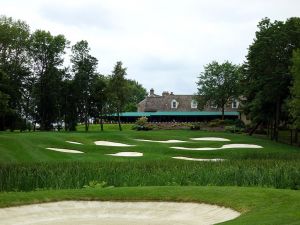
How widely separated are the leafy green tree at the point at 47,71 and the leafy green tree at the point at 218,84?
2863cm

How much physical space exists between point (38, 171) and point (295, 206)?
38.6 feet

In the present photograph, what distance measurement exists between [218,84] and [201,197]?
77198 mm

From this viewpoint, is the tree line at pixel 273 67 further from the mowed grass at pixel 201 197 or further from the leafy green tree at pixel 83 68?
the mowed grass at pixel 201 197

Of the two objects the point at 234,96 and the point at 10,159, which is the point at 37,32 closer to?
the point at 234,96

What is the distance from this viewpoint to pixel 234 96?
90.2 m

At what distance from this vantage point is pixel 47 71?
72.1 metres

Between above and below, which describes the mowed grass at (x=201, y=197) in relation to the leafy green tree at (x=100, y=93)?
below

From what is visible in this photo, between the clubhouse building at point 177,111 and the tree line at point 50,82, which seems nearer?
the tree line at point 50,82

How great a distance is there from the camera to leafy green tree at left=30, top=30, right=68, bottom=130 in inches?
2803

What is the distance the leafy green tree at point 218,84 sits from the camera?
89.4m

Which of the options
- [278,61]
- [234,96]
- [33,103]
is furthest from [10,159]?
[234,96]

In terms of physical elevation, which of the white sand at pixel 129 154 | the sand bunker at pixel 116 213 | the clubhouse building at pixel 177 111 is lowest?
the sand bunker at pixel 116 213

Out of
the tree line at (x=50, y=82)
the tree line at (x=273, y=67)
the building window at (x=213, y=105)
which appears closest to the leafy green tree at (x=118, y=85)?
the tree line at (x=50, y=82)

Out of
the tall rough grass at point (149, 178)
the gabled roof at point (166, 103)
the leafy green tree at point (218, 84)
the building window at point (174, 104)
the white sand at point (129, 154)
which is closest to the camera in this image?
the tall rough grass at point (149, 178)
